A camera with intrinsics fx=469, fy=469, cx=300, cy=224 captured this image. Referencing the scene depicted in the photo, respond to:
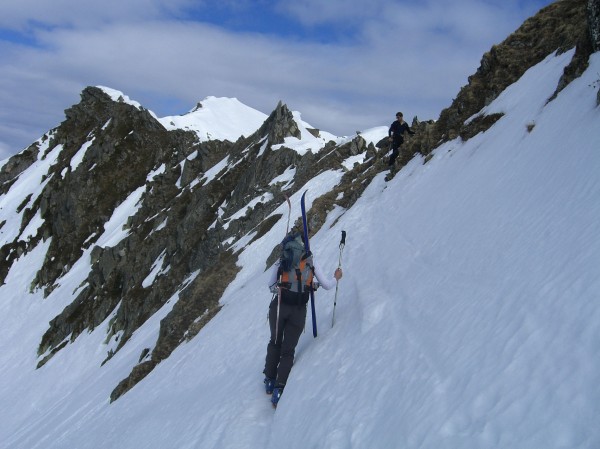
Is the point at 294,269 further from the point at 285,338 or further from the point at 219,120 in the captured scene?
the point at 219,120

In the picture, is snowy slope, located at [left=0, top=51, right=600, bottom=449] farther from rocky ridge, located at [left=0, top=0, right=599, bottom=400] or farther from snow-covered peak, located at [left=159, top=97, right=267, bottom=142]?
snow-covered peak, located at [left=159, top=97, right=267, bottom=142]

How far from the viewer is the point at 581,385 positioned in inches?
165

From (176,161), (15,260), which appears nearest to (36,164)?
(15,260)

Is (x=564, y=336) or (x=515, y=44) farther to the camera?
(x=515, y=44)

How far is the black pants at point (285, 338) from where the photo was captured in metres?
8.52

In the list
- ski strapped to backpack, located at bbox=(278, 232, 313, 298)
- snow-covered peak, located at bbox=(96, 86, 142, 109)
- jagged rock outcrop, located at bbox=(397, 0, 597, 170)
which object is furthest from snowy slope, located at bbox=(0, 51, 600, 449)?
snow-covered peak, located at bbox=(96, 86, 142, 109)

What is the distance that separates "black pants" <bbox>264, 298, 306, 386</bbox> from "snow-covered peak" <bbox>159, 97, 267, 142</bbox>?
63.8m

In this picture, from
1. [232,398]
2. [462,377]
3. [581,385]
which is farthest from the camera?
[232,398]

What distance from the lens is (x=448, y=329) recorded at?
677 centimetres

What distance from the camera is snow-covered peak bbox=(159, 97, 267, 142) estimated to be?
73625 mm

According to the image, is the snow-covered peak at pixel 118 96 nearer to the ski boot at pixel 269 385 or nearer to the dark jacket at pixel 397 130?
the dark jacket at pixel 397 130

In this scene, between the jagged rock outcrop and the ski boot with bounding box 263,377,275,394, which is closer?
the ski boot with bounding box 263,377,275,394

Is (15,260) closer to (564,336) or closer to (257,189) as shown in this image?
(257,189)

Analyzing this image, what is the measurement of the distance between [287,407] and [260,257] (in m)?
18.6
